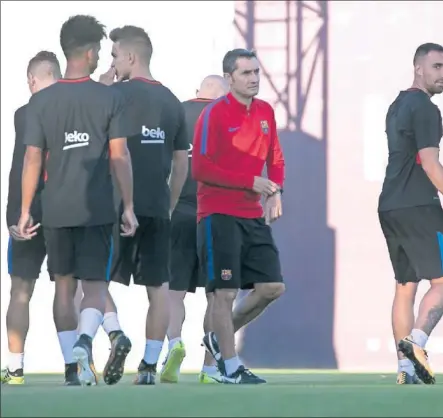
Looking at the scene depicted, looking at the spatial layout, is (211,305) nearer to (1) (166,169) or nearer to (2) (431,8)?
(1) (166,169)

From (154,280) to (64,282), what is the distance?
2.64 feet

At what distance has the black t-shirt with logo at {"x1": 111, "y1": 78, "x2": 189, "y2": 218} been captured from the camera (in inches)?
289

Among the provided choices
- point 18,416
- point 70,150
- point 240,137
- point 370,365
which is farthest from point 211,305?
point 370,365

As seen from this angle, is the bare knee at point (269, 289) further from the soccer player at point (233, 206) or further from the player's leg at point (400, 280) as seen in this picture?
the player's leg at point (400, 280)

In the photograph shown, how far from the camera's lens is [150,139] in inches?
292

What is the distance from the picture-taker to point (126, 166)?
261 inches

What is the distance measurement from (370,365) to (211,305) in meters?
8.40

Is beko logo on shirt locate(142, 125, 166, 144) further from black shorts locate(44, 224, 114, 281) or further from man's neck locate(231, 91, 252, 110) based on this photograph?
black shorts locate(44, 224, 114, 281)

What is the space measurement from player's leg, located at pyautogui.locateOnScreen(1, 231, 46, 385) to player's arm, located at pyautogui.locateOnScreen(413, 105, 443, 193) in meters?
1.98

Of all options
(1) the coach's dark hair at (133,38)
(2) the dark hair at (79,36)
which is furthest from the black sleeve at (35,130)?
(1) the coach's dark hair at (133,38)

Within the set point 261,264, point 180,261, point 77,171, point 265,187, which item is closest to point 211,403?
point 77,171

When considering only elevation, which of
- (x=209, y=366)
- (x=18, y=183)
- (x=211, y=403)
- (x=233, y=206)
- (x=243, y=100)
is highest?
(x=243, y=100)

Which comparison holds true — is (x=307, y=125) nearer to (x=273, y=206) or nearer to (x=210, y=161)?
(x=210, y=161)

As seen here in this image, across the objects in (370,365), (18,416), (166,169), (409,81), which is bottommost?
(370,365)
